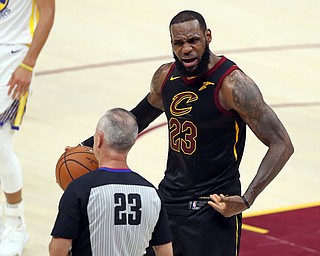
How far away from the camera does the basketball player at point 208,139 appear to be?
21.2ft

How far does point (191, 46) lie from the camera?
655cm

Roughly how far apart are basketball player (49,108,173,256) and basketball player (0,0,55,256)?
2.67m

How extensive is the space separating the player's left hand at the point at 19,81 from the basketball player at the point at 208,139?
1587mm

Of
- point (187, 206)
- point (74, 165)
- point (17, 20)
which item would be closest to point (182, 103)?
point (187, 206)

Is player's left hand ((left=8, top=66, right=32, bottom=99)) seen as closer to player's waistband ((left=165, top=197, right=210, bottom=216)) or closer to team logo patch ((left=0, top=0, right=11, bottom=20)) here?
team logo patch ((left=0, top=0, right=11, bottom=20))

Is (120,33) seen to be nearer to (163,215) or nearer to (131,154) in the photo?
(131,154)

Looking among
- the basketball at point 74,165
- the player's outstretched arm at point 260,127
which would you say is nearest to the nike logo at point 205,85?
the player's outstretched arm at point 260,127

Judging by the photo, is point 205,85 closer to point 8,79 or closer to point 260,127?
point 260,127

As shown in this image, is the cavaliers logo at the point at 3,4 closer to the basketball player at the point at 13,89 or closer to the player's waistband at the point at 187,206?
the basketball player at the point at 13,89

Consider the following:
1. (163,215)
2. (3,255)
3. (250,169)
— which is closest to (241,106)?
(163,215)

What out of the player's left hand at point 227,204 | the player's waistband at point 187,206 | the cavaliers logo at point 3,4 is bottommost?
the player's waistband at point 187,206

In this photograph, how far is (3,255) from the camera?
27.7 feet

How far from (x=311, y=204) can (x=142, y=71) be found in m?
4.40

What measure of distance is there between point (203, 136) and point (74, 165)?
2.67 feet
